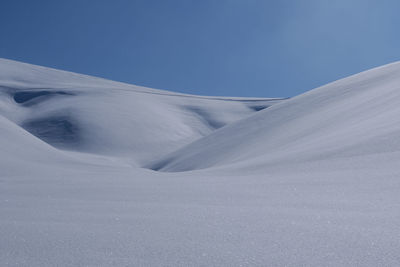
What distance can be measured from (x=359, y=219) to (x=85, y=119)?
1109 inches

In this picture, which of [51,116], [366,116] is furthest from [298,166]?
[51,116]

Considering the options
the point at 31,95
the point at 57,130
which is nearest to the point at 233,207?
the point at 57,130

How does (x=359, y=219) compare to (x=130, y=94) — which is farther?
(x=130, y=94)

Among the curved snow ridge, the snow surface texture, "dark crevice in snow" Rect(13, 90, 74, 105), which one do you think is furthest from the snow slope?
the snow surface texture

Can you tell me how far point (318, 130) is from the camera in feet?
34.8

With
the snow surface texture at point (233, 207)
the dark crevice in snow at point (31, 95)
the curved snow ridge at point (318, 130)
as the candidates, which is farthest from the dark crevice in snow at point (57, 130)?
the snow surface texture at point (233, 207)

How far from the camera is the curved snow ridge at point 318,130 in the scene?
7062 mm

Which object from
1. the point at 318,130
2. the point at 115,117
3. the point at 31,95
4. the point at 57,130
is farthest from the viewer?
the point at 31,95

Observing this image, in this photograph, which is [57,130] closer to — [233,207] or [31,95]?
[31,95]

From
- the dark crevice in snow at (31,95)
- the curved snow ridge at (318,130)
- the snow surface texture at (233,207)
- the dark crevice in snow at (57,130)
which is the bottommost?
the snow surface texture at (233,207)

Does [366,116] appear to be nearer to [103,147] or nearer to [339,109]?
[339,109]

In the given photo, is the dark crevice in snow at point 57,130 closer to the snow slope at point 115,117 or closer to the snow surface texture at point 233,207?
the snow slope at point 115,117

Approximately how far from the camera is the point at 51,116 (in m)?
30.8

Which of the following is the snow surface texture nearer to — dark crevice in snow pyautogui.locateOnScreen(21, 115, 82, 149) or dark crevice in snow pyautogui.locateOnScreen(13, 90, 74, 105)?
dark crevice in snow pyautogui.locateOnScreen(21, 115, 82, 149)
